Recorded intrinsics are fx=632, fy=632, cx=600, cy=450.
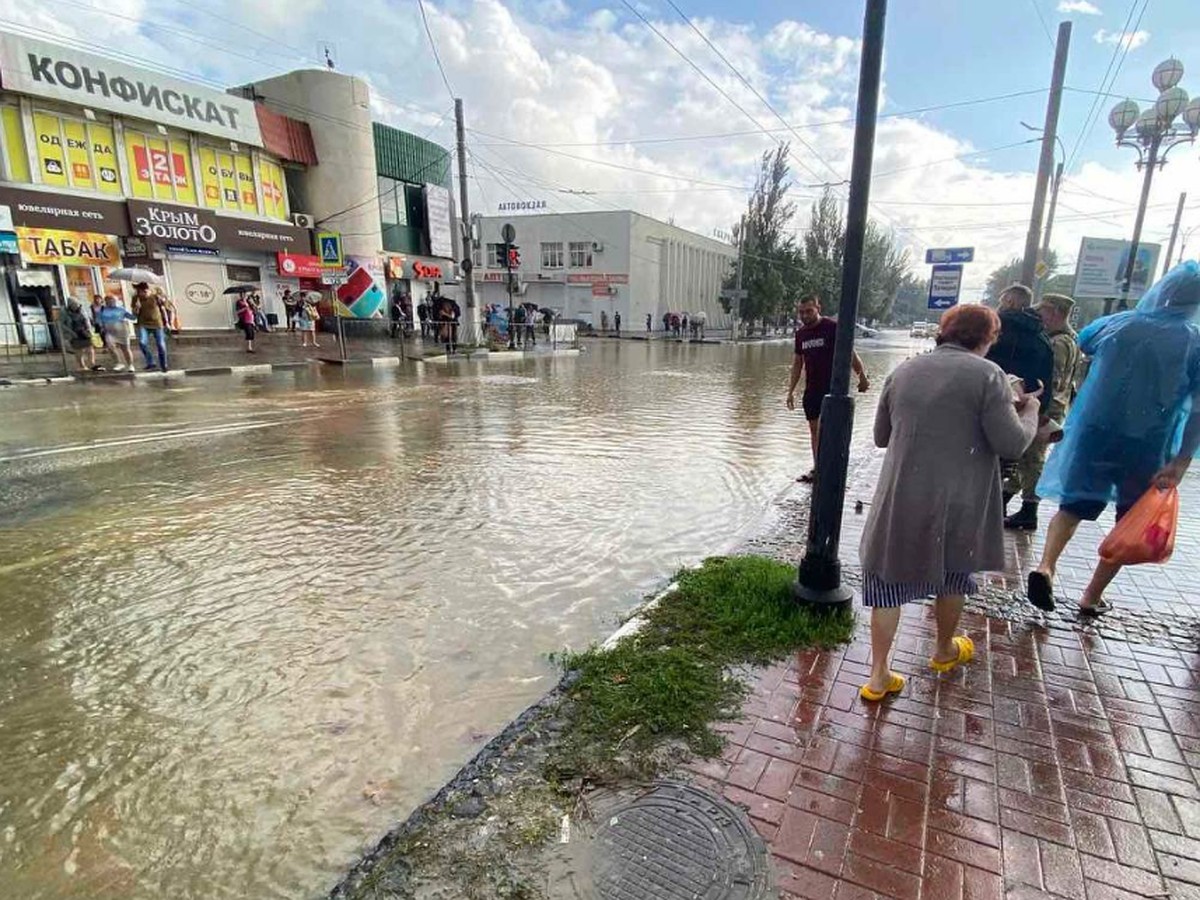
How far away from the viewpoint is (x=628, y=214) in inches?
1727

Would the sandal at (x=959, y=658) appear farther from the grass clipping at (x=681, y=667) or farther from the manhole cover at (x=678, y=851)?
the manhole cover at (x=678, y=851)

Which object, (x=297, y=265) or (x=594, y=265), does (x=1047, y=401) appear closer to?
(x=297, y=265)

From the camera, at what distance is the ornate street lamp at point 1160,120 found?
481 inches

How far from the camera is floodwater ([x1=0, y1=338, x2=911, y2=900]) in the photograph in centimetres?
227

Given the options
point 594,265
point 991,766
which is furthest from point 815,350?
point 594,265

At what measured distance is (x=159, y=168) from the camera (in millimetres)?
20469

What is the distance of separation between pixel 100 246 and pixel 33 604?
801 inches

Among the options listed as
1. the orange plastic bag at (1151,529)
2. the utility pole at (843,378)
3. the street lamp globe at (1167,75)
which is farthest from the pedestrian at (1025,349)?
the street lamp globe at (1167,75)

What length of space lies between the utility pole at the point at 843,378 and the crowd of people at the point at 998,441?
0.45m

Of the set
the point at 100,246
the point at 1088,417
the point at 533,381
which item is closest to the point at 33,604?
the point at 1088,417

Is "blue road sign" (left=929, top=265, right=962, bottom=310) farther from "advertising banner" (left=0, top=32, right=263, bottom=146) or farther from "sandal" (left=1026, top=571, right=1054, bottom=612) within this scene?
"advertising banner" (left=0, top=32, right=263, bottom=146)

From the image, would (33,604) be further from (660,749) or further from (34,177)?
(34,177)

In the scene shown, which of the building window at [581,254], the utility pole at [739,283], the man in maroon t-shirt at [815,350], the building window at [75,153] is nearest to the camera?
the man in maroon t-shirt at [815,350]

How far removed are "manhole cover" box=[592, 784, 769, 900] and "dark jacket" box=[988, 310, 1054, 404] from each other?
3.85 metres
